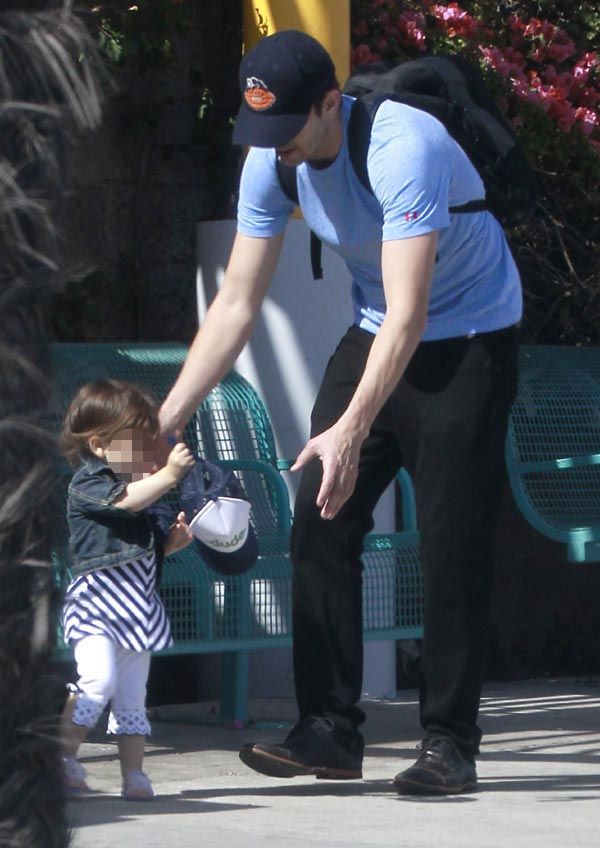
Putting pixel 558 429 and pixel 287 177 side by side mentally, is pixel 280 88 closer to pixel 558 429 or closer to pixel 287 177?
pixel 287 177

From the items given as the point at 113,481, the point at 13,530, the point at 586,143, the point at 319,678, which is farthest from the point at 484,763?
the point at 13,530

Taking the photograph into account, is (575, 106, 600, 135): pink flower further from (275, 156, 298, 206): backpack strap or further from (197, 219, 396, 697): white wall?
(275, 156, 298, 206): backpack strap

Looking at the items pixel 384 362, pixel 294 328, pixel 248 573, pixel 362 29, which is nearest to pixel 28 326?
pixel 384 362

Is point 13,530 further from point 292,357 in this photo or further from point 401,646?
point 401,646

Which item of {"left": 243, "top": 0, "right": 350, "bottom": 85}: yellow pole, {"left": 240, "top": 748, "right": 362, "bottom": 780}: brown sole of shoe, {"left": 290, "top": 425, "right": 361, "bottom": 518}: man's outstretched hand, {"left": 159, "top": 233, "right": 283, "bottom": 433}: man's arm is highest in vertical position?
{"left": 243, "top": 0, "right": 350, "bottom": 85}: yellow pole

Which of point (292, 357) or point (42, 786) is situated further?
point (292, 357)

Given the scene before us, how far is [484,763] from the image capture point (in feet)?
16.0

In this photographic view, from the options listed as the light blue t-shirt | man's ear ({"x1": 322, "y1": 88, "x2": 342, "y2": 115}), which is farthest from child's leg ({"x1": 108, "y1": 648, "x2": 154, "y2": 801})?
man's ear ({"x1": 322, "y1": 88, "x2": 342, "y2": 115})

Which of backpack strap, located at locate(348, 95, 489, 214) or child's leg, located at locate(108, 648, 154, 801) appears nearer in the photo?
backpack strap, located at locate(348, 95, 489, 214)

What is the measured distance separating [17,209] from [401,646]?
5006 mm

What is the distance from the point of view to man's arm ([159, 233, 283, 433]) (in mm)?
4223

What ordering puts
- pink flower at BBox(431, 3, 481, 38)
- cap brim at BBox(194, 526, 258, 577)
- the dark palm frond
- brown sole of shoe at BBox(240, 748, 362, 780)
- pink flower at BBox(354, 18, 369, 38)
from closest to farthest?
the dark palm frond, cap brim at BBox(194, 526, 258, 577), brown sole of shoe at BBox(240, 748, 362, 780), pink flower at BBox(354, 18, 369, 38), pink flower at BBox(431, 3, 481, 38)

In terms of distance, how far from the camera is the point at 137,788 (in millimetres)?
4250

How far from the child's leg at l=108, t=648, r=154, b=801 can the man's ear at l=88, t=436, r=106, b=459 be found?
50 cm
